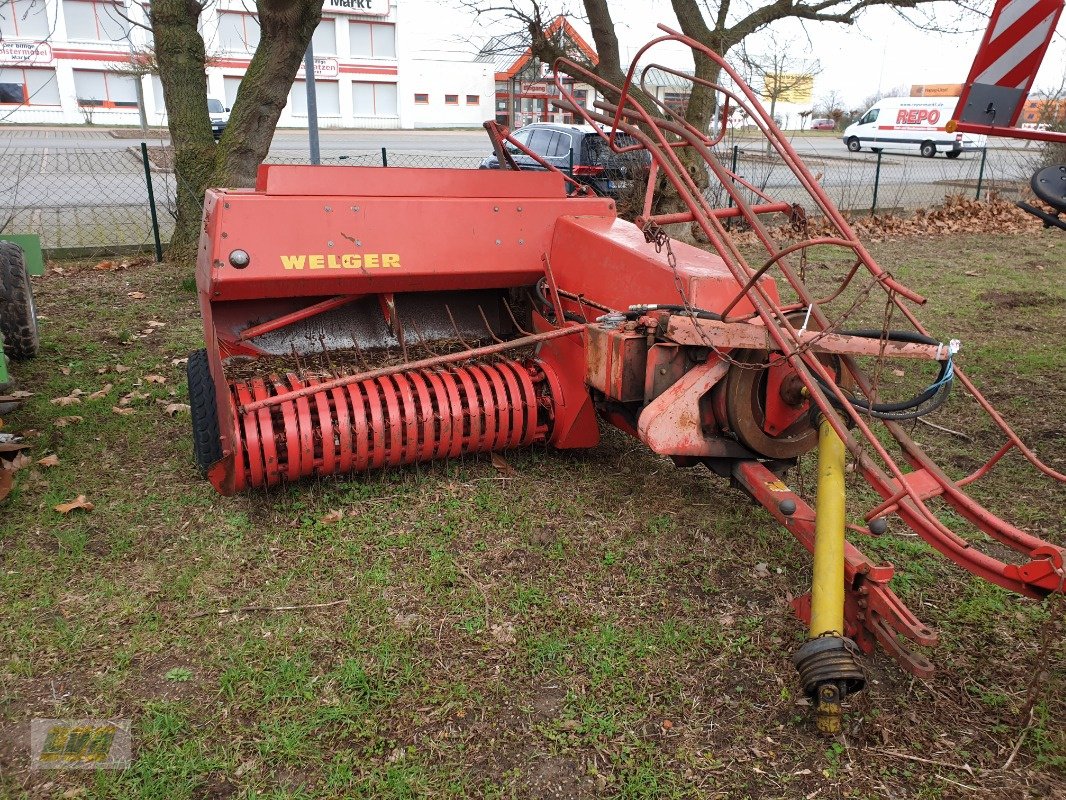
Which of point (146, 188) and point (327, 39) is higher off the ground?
point (327, 39)

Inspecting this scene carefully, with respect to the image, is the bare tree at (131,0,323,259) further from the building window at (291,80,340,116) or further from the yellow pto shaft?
the building window at (291,80,340,116)

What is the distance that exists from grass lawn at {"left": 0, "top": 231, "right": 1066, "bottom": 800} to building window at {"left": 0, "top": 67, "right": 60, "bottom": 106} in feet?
136

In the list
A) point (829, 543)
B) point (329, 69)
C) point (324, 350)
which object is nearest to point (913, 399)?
point (829, 543)

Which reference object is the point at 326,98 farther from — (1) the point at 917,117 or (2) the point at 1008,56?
(2) the point at 1008,56

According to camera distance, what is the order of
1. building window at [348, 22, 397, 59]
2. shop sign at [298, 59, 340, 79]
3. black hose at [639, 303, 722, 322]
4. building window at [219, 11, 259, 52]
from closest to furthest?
black hose at [639, 303, 722, 322] → building window at [219, 11, 259, 52] → shop sign at [298, 59, 340, 79] → building window at [348, 22, 397, 59]

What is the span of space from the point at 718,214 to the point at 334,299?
6.40 ft

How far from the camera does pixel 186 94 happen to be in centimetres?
813

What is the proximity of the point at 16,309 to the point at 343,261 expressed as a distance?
2633mm

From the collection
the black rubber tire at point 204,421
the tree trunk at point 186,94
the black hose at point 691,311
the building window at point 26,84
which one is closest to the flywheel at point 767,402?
the black hose at point 691,311

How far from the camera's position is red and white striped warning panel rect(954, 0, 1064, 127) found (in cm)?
371

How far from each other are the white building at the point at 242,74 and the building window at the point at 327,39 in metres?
0.05

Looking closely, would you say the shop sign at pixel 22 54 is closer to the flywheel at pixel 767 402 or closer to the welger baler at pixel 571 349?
the welger baler at pixel 571 349

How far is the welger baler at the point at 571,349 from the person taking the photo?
101 inches

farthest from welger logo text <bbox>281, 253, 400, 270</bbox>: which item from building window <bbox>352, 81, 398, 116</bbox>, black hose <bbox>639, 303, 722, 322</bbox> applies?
building window <bbox>352, 81, 398, 116</bbox>
